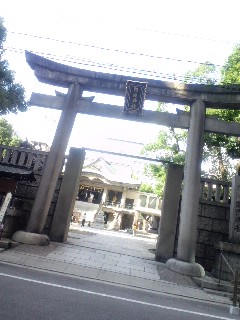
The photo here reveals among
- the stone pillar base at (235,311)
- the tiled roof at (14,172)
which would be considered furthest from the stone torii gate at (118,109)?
the stone pillar base at (235,311)

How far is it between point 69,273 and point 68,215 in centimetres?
465

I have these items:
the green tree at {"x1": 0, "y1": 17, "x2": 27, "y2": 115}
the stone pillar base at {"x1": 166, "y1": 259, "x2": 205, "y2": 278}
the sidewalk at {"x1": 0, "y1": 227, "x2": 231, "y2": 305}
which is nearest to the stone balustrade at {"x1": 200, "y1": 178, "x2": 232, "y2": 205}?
the stone pillar base at {"x1": 166, "y1": 259, "x2": 205, "y2": 278}

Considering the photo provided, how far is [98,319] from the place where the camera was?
12.5 feet

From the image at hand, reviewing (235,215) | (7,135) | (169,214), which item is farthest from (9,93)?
(7,135)

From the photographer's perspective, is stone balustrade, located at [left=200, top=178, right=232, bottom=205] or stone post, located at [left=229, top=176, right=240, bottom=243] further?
stone balustrade, located at [left=200, top=178, right=232, bottom=205]

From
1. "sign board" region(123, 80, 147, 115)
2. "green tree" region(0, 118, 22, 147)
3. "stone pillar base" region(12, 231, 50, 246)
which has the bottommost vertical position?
"stone pillar base" region(12, 231, 50, 246)

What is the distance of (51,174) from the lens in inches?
394

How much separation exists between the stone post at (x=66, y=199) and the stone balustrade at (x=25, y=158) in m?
1.21

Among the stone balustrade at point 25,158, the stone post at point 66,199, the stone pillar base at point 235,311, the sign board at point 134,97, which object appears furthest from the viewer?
the stone balustrade at point 25,158

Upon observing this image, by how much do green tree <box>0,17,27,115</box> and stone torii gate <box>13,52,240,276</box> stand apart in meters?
5.73

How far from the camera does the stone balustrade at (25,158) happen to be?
37.5 feet

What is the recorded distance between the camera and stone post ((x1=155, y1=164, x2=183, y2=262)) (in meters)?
10.5

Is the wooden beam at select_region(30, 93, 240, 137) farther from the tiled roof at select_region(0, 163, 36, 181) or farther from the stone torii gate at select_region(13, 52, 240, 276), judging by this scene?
the tiled roof at select_region(0, 163, 36, 181)

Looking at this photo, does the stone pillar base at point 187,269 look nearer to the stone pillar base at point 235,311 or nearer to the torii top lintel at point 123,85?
the stone pillar base at point 235,311
